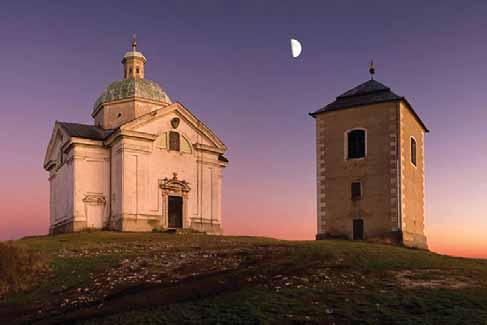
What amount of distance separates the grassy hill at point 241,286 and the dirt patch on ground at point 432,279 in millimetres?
31

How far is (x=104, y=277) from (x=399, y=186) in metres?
19.0

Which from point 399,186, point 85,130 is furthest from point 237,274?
point 85,130

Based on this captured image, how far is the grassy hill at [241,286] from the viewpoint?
12.9 m

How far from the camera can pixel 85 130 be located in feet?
129

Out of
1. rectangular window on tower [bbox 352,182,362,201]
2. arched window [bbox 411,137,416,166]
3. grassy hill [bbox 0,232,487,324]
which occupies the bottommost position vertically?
grassy hill [bbox 0,232,487,324]

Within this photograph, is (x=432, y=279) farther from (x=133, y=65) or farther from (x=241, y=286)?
(x=133, y=65)

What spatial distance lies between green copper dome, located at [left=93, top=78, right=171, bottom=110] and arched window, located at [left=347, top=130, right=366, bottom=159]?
51.7 feet

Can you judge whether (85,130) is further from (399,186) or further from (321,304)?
(321,304)

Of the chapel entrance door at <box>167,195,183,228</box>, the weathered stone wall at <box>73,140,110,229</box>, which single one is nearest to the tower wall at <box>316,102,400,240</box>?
the chapel entrance door at <box>167,195,183,228</box>

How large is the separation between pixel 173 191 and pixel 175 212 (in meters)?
1.43

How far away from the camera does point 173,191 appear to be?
3709 centimetres

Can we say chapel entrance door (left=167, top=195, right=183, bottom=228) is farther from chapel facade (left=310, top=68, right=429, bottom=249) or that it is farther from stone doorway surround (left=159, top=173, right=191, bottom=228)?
chapel facade (left=310, top=68, right=429, bottom=249)

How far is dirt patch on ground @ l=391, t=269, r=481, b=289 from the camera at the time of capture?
1551cm

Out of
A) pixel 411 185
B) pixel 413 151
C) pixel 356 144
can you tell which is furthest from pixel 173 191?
pixel 413 151
